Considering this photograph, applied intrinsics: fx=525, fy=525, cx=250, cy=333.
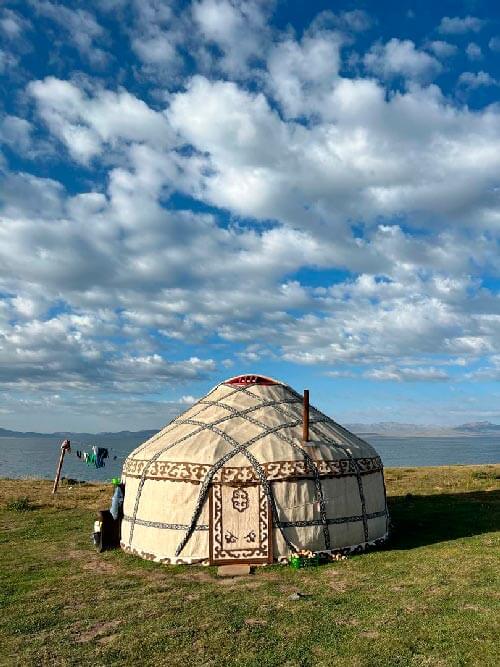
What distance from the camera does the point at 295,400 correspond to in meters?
12.9

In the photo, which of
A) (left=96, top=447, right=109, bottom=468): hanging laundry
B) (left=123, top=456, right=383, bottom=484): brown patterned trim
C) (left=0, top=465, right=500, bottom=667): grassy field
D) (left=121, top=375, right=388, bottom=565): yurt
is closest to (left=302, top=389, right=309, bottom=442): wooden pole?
(left=121, top=375, right=388, bottom=565): yurt

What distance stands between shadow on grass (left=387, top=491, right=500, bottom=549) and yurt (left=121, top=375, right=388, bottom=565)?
0.97 m

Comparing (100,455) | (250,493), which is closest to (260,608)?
(250,493)

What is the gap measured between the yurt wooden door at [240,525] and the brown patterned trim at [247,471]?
21 cm

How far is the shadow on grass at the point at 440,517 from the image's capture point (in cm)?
1184

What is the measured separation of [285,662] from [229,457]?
15.7 ft

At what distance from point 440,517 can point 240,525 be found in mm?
6674

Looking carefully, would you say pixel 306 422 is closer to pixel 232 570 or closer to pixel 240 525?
pixel 240 525

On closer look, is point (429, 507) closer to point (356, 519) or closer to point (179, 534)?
point (356, 519)

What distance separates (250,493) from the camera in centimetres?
1016

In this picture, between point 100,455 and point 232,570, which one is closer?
point 232,570

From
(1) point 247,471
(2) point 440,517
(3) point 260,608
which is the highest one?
(1) point 247,471

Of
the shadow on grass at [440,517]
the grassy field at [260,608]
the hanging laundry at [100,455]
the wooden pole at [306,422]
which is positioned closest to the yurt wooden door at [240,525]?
the grassy field at [260,608]

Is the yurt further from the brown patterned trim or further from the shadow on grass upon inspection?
the shadow on grass
